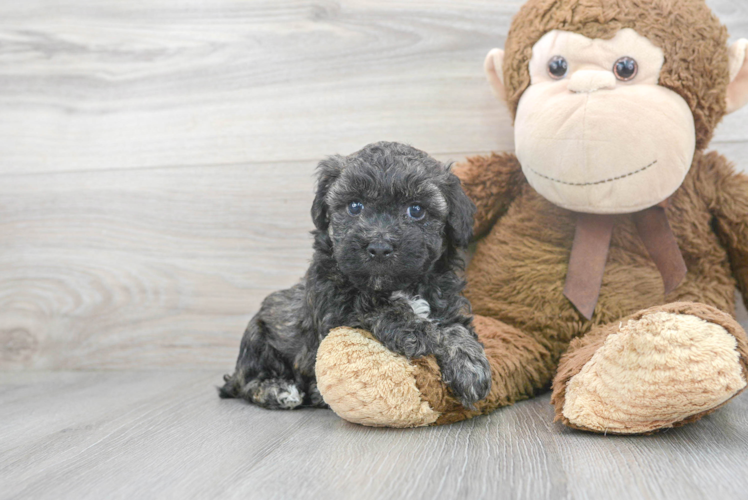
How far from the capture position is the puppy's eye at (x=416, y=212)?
147 cm

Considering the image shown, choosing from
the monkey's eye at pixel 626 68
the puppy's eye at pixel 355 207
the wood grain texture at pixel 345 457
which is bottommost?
the wood grain texture at pixel 345 457

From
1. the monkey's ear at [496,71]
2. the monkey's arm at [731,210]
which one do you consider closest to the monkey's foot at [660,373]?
the monkey's arm at [731,210]

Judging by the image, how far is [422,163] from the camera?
151cm

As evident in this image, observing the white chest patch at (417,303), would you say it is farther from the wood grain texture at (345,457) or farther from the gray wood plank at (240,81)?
the gray wood plank at (240,81)

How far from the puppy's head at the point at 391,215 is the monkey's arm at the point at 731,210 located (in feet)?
2.62

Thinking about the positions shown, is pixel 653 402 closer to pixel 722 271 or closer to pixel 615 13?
pixel 722 271

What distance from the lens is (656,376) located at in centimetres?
123

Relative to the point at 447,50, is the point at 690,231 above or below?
below

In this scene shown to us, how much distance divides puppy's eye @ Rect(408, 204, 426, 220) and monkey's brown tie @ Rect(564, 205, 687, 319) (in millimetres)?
553

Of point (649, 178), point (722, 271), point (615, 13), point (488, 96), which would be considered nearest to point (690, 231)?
point (722, 271)

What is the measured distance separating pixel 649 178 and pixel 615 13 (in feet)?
1.45

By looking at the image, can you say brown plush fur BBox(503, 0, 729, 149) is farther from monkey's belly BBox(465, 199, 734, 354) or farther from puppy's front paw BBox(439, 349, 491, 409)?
puppy's front paw BBox(439, 349, 491, 409)

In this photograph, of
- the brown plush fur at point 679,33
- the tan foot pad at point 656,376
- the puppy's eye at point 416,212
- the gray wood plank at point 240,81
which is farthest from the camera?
the gray wood plank at point 240,81

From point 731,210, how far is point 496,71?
2.63 ft
